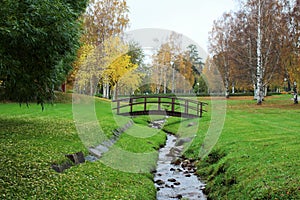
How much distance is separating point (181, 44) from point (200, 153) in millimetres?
48585

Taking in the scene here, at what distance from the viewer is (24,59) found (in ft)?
39.4

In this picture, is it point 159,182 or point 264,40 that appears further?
point 264,40

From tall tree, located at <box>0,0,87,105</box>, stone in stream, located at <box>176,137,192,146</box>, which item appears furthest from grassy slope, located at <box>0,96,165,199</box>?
stone in stream, located at <box>176,137,192,146</box>

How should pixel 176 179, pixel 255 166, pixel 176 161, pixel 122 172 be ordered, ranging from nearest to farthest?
pixel 255 166 → pixel 122 172 → pixel 176 179 → pixel 176 161

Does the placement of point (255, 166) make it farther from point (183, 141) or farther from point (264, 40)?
point (264, 40)

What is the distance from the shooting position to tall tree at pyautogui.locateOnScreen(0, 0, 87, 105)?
10.1 meters

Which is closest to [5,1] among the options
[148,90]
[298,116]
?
[298,116]

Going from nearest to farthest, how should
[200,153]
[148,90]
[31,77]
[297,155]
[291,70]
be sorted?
[297,155] < [31,77] < [200,153] < [291,70] < [148,90]

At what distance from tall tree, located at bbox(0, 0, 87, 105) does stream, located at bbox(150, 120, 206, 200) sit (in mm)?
6942

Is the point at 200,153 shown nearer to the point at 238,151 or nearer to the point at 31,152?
the point at 238,151

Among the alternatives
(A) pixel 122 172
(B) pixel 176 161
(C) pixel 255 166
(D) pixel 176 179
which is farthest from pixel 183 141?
(C) pixel 255 166

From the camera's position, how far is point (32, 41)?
1077 cm

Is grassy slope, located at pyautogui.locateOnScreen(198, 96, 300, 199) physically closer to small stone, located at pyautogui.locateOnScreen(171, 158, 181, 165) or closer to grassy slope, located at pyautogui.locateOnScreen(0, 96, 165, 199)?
small stone, located at pyautogui.locateOnScreen(171, 158, 181, 165)

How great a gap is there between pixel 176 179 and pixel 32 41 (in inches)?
332
